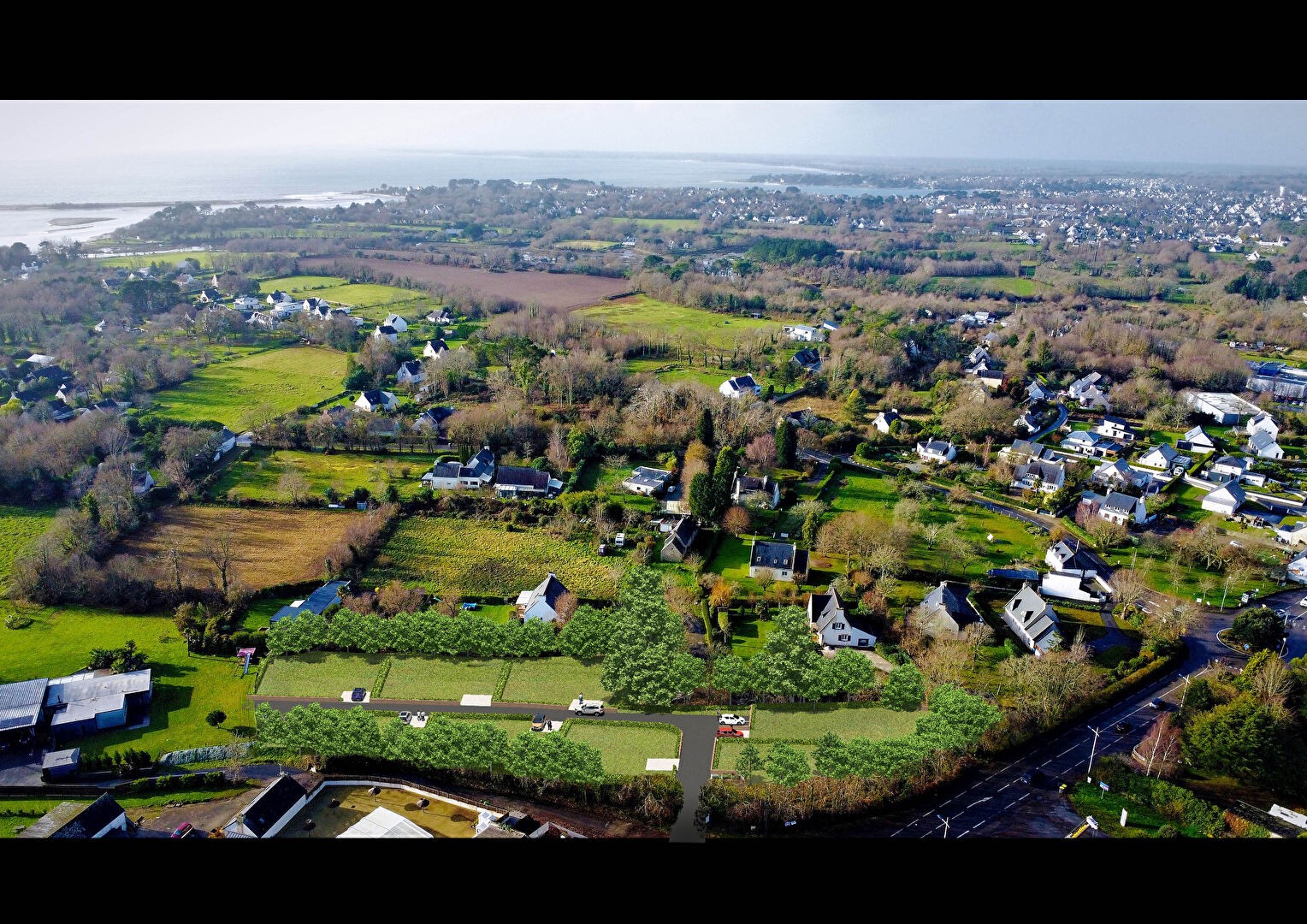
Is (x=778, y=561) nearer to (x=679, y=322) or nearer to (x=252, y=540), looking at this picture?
(x=252, y=540)

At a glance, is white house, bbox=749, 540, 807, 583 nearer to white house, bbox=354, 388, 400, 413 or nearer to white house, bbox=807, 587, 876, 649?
white house, bbox=807, 587, 876, 649

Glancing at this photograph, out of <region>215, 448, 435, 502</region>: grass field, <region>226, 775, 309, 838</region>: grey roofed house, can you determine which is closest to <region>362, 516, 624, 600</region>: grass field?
<region>215, 448, 435, 502</region>: grass field

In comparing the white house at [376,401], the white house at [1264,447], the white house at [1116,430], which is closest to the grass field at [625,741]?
the white house at [376,401]

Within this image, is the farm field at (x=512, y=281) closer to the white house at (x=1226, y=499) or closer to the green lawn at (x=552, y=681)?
the green lawn at (x=552, y=681)

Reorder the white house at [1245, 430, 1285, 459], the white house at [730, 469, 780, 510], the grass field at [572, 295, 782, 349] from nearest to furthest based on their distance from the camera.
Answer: the white house at [730, 469, 780, 510] → the white house at [1245, 430, 1285, 459] → the grass field at [572, 295, 782, 349]

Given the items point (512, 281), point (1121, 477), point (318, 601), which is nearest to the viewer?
point (318, 601)

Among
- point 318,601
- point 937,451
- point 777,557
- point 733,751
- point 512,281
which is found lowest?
point 733,751

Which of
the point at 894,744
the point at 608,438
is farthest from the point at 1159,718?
the point at 608,438

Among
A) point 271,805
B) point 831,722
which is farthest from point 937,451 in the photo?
point 271,805
